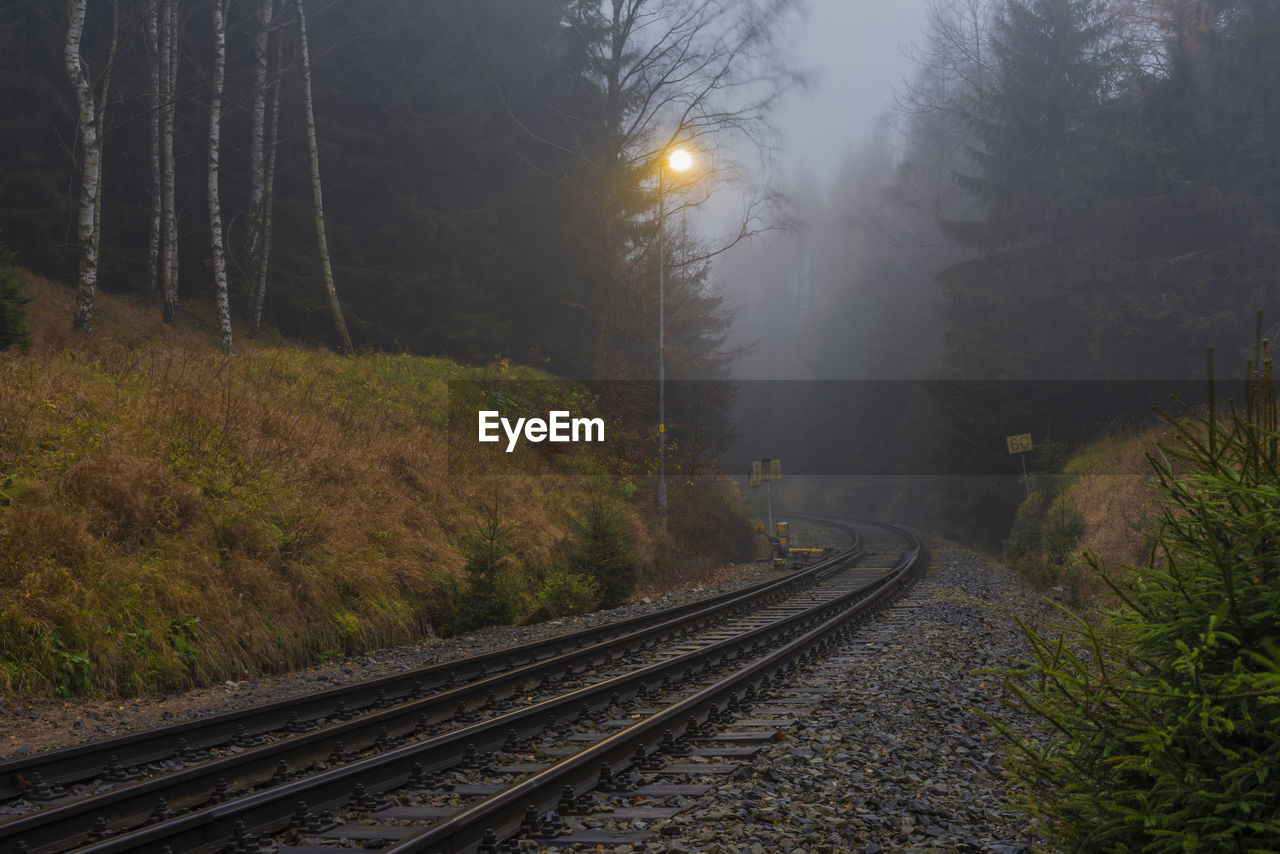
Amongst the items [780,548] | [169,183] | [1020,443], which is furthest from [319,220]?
[1020,443]

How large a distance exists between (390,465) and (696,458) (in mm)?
11828

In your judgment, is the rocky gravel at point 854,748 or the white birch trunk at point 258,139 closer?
the rocky gravel at point 854,748

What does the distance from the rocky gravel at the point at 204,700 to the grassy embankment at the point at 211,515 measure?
0.34 meters

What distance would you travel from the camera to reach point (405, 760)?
20.6 ft

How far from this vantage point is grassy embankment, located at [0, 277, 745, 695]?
30.5ft

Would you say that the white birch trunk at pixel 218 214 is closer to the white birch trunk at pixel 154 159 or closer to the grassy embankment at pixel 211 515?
the grassy embankment at pixel 211 515

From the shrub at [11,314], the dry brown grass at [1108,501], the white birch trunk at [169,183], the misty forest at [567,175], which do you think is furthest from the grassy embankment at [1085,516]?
the white birch trunk at [169,183]

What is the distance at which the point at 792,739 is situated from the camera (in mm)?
7059

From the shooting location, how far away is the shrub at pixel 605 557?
1705cm

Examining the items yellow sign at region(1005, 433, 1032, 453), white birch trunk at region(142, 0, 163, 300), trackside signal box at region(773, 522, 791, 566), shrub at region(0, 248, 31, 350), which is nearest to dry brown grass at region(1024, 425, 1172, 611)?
yellow sign at region(1005, 433, 1032, 453)

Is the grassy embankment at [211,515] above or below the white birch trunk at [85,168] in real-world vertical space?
below

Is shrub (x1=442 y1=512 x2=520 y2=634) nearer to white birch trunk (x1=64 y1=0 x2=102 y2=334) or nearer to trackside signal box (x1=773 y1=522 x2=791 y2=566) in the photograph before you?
white birch trunk (x1=64 y1=0 x2=102 y2=334)

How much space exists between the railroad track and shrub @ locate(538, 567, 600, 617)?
14.5ft

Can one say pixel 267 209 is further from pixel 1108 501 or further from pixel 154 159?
pixel 1108 501
